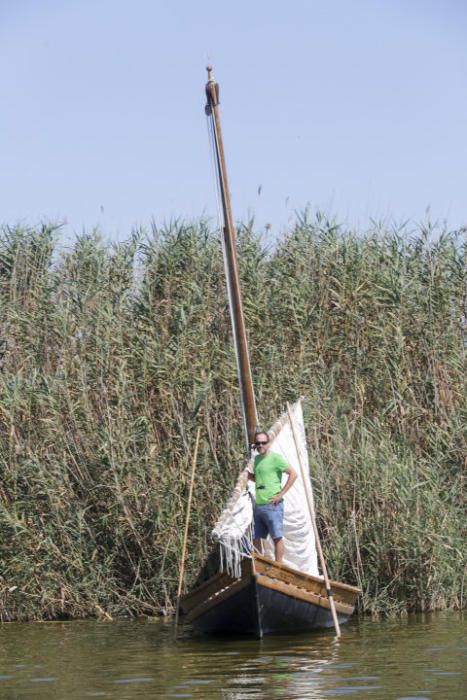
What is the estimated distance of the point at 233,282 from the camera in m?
14.8

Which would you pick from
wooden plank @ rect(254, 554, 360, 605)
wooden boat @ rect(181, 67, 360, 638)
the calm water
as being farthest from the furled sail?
the calm water

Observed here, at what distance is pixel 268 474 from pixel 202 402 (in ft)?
11.1

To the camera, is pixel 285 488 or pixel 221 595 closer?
pixel 221 595

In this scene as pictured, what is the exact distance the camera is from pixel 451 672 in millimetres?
9750

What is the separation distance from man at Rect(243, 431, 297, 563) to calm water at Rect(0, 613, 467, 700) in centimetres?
106

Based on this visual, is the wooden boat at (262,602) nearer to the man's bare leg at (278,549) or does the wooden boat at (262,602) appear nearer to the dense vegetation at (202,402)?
the man's bare leg at (278,549)

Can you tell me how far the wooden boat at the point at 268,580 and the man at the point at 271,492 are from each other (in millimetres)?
213

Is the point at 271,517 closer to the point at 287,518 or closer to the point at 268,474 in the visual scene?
the point at 268,474

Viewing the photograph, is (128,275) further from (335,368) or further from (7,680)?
(7,680)

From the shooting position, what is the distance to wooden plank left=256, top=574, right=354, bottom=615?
1209cm

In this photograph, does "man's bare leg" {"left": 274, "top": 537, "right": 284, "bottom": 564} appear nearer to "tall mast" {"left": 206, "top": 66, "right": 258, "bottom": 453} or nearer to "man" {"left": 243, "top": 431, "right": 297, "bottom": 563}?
"man" {"left": 243, "top": 431, "right": 297, "bottom": 563}

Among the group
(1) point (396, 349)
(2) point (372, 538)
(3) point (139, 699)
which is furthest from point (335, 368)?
(3) point (139, 699)

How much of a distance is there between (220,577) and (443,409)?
15.8 ft

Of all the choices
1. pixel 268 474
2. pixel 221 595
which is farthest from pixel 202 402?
pixel 221 595
